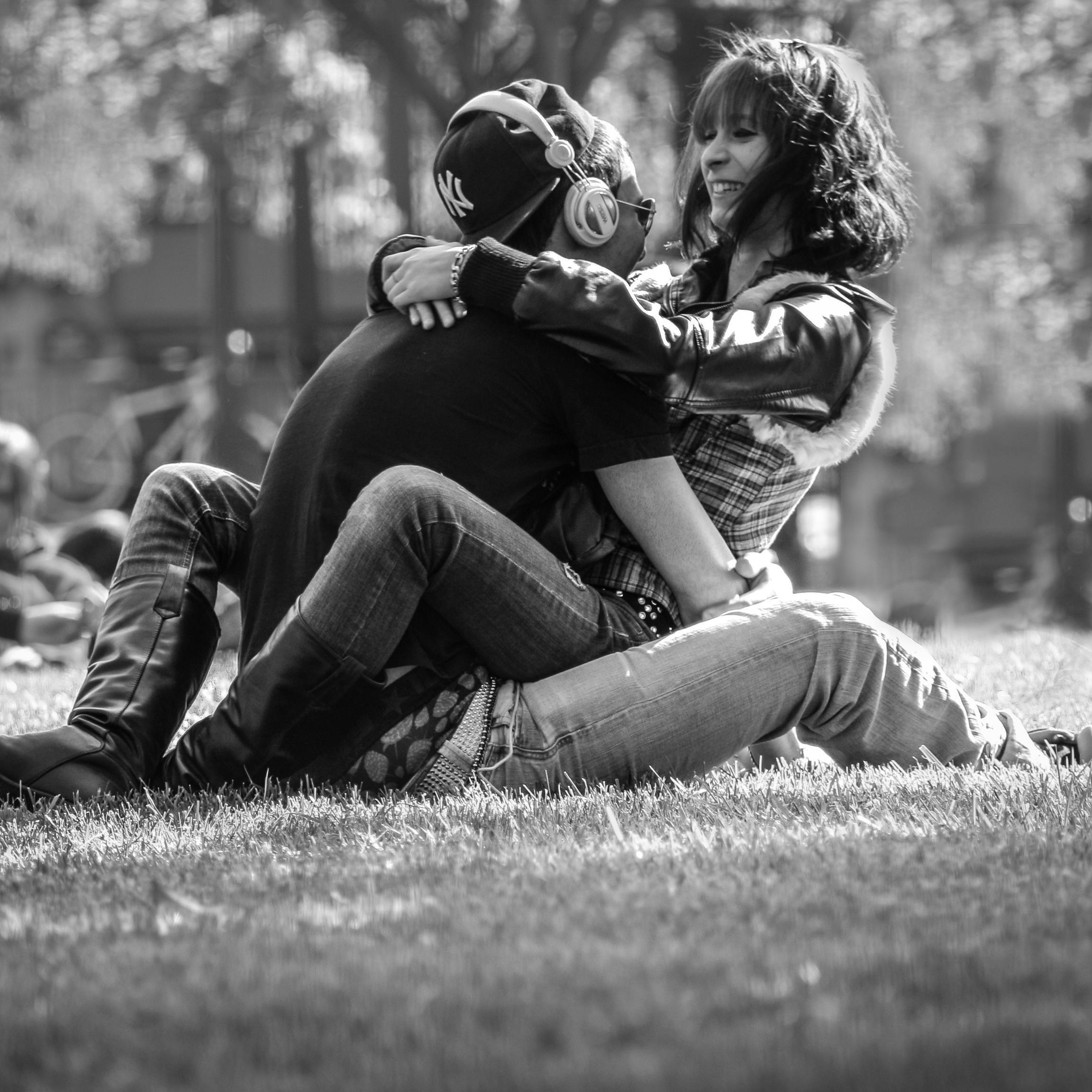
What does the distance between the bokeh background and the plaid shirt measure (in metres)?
6.55

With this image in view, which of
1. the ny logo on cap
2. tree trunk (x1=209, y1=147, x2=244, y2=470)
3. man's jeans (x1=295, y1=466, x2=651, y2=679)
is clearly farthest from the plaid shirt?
tree trunk (x1=209, y1=147, x2=244, y2=470)

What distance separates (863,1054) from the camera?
1.67 meters

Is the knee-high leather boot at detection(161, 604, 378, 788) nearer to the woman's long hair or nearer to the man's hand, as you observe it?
the man's hand

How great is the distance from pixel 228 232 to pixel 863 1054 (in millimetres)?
11813

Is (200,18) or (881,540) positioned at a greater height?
(200,18)

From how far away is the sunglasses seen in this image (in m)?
3.53

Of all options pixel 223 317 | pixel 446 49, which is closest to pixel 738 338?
pixel 446 49

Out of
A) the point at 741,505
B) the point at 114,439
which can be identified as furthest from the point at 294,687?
the point at 114,439

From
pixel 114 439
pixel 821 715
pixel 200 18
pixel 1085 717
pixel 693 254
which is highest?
pixel 200 18

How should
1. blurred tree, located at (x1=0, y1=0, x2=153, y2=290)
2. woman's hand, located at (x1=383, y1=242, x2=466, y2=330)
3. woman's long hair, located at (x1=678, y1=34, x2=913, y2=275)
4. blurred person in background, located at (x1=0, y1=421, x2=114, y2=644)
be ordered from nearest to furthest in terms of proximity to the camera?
woman's hand, located at (x1=383, y1=242, x2=466, y2=330) < woman's long hair, located at (x1=678, y1=34, x2=913, y2=275) < blurred person in background, located at (x1=0, y1=421, x2=114, y2=644) < blurred tree, located at (x1=0, y1=0, x2=153, y2=290)

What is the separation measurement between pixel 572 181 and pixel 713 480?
2.21ft

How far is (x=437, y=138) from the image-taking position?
36.9 ft

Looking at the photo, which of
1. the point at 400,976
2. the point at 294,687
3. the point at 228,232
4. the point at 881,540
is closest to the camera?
the point at 400,976

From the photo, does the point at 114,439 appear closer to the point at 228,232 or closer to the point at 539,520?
the point at 228,232
